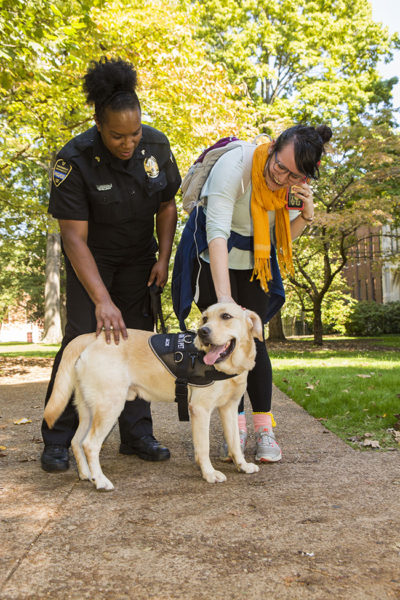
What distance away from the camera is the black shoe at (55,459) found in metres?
3.45

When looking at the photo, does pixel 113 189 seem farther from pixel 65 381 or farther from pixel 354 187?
pixel 354 187

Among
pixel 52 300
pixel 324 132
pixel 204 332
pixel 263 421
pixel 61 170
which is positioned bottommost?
pixel 263 421

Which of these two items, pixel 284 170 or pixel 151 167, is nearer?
pixel 284 170

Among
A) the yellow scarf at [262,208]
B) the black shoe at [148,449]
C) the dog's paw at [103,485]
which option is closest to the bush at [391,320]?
the yellow scarf at [262,208]

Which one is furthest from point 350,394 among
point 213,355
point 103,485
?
point 103,485

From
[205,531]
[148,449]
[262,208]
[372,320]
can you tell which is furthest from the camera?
[372,320]

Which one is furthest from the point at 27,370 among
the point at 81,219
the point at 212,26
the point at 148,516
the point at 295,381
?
the point at 212,26

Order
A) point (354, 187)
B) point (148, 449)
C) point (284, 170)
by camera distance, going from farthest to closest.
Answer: point (354, 187)
point (148, 449)
point (284, 170)

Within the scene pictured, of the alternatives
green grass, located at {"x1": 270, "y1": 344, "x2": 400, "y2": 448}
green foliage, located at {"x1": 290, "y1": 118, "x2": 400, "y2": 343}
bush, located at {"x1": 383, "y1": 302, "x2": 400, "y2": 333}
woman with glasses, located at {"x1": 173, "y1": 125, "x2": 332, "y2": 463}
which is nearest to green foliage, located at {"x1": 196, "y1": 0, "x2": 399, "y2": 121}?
green foliage, located at {"x1": 290, "y1": 118, "x2": 400, "y2": 343}

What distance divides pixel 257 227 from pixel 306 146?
632 mm

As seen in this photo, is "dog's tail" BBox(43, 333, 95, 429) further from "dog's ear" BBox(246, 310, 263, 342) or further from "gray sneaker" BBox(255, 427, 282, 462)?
"gray sneaker" BBox(255, 427, 282, 462)

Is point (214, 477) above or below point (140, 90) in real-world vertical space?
below

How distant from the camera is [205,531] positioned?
2387 mm

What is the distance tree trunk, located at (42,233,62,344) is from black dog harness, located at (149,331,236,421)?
62.2ft
